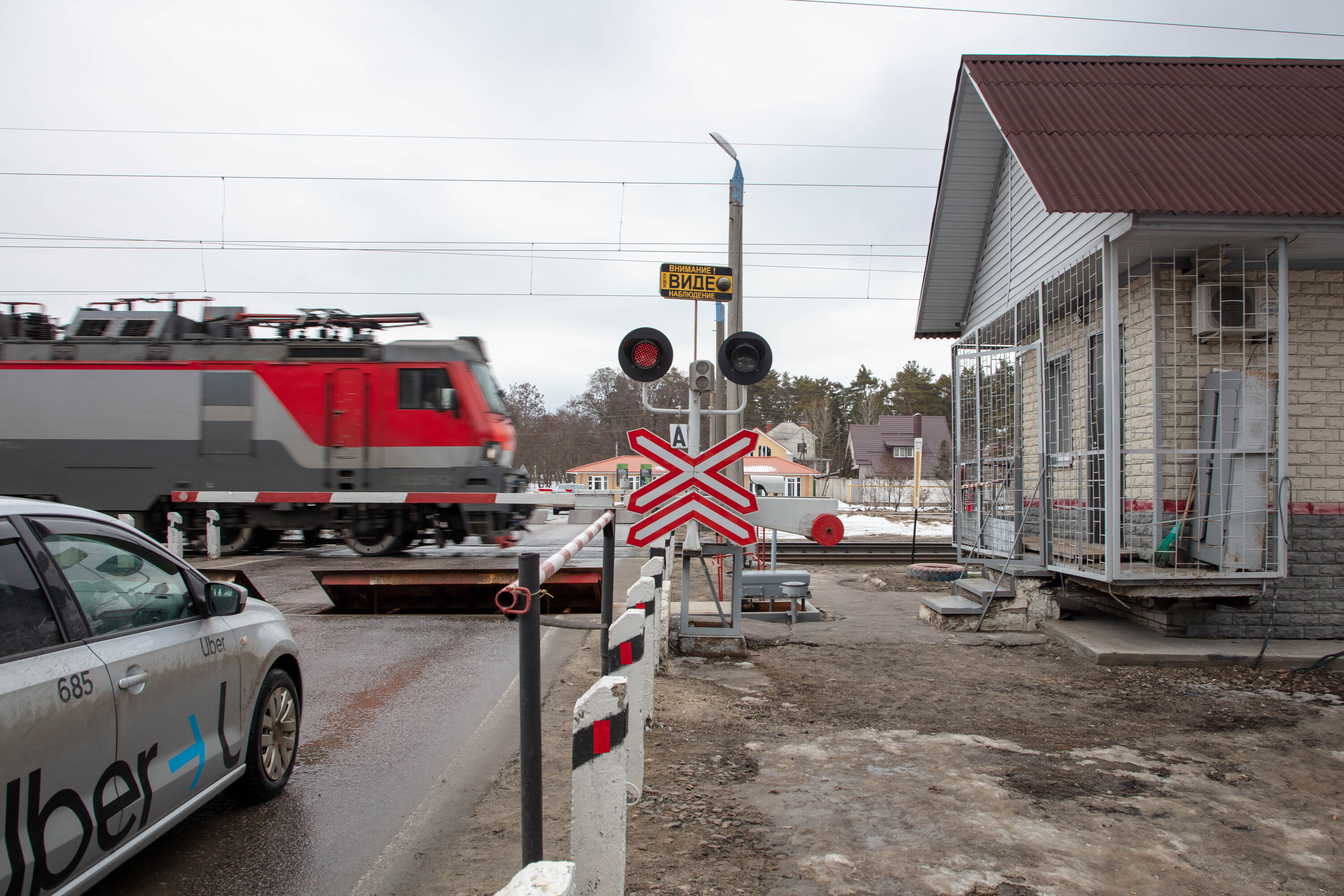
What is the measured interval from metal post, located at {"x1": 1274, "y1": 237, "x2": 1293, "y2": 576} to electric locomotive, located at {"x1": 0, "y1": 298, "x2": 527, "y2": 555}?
11292 mm

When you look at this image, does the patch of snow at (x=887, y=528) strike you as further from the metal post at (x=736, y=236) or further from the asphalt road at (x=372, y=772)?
the asphalt road at (x=372, y=772)

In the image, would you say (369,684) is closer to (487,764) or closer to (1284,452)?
(487,764)

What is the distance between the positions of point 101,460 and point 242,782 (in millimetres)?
14245

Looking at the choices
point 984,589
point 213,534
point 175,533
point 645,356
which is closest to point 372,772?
point 645,356

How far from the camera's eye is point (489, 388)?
15688mm

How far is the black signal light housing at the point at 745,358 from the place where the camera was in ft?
26.0

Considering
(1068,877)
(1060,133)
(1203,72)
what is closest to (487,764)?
(1068,877)

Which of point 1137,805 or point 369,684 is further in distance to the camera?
point 369,684

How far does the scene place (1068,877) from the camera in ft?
10.9

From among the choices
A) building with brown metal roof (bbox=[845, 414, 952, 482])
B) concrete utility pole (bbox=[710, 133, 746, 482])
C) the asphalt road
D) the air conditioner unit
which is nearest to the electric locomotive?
concrete utility pole (bbox=[710, 133, 746, 482])

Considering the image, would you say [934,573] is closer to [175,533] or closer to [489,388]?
[489,388]

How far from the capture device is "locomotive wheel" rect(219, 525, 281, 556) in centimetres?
1580

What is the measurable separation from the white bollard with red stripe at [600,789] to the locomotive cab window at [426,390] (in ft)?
42.6

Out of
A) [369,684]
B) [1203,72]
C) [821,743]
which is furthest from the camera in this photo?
[1203,72]
